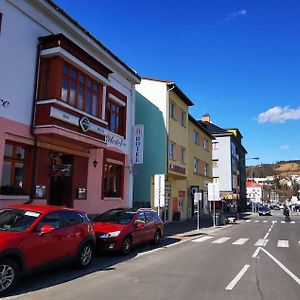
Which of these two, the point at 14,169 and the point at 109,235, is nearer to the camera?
the point at 109,235

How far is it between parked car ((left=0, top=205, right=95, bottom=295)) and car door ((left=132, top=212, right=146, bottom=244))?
11.6 feet

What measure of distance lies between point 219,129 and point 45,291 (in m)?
62.0

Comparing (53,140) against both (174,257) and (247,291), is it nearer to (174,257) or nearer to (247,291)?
(174,257)

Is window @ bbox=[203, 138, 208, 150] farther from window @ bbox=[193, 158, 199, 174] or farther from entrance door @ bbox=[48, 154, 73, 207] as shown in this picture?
entrance door @ bbox=[48, 154, 73, 207]

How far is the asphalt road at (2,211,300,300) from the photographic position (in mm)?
7887

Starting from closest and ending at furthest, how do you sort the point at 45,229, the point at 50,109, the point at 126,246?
the point at 45,229 < the point at 126,246 < the point at 50,109

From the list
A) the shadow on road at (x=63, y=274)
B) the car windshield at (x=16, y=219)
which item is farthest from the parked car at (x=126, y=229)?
the car windshield at (x=16, y=219)

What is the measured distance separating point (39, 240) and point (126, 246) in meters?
5.37

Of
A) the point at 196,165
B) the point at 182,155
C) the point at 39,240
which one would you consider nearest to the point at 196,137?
the point at 196,165

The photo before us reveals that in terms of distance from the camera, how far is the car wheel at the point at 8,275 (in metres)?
7.67

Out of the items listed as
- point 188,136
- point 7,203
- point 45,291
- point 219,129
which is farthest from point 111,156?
point 219,129

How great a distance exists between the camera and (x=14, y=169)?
49.0 feet

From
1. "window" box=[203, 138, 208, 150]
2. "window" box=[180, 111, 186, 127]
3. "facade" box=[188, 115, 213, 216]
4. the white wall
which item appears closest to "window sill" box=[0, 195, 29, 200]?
"window" box=[180, 111, 186, 127]

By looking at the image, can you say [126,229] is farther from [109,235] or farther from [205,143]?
[205,143]
